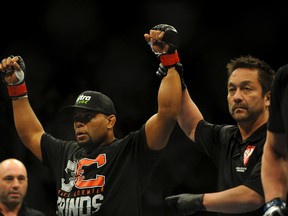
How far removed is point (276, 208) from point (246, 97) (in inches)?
27.0

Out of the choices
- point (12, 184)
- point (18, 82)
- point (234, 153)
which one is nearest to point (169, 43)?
point (234, 153)

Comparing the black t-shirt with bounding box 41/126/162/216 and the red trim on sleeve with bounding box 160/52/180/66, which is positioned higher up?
the red trim on sleeve with bounding box 160/52/180/66

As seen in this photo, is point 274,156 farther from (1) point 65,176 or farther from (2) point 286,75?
(1) point 65,176

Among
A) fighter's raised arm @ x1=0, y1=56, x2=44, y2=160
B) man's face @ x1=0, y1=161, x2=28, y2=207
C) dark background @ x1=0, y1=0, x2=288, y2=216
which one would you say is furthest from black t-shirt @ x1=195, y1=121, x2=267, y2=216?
dark background @ x1=0, y1=0, x2=288, y2=216

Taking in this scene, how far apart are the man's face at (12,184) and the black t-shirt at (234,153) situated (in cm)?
136

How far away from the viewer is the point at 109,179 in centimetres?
245

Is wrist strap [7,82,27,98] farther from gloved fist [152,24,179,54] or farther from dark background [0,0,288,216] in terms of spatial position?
dark background [0,0,288,216]

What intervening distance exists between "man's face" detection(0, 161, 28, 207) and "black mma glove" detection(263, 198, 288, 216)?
2.02m

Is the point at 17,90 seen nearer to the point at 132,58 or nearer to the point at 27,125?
the point at 27,125

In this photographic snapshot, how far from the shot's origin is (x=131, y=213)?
241 cm

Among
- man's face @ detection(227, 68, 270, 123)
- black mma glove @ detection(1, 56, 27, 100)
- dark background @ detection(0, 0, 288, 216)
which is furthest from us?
dark background @ detection(0, 0, 288, 216)

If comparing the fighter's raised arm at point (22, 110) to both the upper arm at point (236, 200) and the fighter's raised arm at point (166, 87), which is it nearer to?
the fighter's raised arm at point (166, 87)

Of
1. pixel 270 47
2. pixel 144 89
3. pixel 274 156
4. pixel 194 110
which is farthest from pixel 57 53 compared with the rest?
pixel 274 156

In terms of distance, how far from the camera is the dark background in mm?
5199
